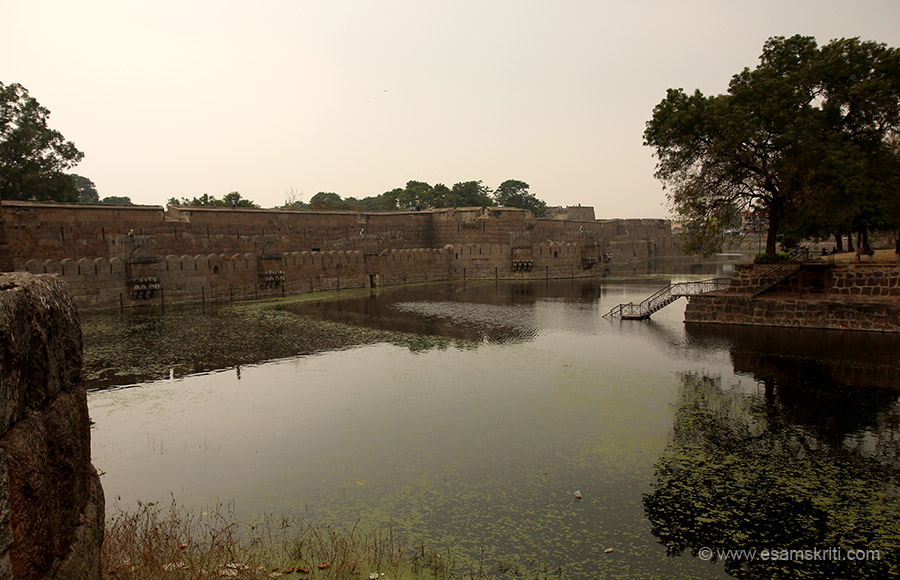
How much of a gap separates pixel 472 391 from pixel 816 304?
1059 cm

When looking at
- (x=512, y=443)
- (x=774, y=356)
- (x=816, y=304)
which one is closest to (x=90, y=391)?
(x=512, y=443)

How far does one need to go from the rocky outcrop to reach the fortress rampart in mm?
13271

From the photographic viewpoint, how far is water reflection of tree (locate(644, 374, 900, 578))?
4.86 meters

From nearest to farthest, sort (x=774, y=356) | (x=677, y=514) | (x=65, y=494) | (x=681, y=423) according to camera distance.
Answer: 1. (x=65, y=494)
2. (x=677, y=514)
3. (x=681, y=423)
4. (x=774, y=356)

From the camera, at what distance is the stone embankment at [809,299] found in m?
13.9

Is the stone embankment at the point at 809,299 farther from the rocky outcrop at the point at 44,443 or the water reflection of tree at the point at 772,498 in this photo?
the rocky outcrop at the point at 44,443

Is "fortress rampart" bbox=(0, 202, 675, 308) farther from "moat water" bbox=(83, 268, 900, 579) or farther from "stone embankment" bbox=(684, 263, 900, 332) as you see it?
"stone embankment" bbox=(684, 263, 900, 332)

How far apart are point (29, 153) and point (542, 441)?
30155 mm

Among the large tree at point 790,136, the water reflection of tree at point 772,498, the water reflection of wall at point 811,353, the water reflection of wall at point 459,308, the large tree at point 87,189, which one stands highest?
the large tree at point 87,189

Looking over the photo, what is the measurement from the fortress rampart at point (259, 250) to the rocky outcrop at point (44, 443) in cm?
1327

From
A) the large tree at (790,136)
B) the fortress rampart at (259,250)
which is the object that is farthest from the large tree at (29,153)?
the large tree at (790,136)

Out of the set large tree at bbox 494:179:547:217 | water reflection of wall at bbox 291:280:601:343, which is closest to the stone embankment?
water reflection of wall at bbox 291:280:601:343

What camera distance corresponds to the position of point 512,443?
736cm

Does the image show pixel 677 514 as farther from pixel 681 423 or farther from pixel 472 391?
pixel 472 391
